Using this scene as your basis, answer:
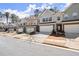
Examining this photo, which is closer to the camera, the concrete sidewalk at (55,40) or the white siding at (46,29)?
the concrete sidewalk at (55,40)

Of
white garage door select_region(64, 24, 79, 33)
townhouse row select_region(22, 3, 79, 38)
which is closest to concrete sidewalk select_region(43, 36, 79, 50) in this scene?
townhouse row select_region(22, 3, 79, 38)

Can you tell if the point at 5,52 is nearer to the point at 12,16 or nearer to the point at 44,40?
the point at 12,16

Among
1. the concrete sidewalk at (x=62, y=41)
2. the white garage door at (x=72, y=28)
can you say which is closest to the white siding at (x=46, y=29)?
the concrete sidewalk at (x=62, y=41)

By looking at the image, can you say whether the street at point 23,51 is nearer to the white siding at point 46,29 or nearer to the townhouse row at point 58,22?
the townhouse row at point 58,22

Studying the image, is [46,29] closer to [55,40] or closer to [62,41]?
[55,40]

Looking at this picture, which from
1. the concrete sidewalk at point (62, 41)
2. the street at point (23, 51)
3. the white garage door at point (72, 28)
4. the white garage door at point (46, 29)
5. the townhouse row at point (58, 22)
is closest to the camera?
the street at point (23, 51)

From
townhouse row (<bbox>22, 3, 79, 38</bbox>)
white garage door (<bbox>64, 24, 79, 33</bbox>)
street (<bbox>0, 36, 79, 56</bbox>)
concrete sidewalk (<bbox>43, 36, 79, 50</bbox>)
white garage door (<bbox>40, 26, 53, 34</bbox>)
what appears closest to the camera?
street (<bbox>0, 36, 79, 56</bbox>)

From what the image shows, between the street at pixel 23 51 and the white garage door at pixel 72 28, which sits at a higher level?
the white garage door at pixel 72 28

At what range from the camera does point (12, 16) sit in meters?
8.05

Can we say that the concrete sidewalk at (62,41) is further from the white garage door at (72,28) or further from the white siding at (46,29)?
the white garage door at (72,28)

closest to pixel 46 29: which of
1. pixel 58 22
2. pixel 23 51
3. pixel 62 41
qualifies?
pixel 62 41

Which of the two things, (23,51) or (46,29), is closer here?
(23,51)

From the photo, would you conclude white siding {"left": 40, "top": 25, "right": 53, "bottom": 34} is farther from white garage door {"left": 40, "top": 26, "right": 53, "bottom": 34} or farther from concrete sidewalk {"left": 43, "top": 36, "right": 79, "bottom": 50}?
concrete sidewalk {"left": 43, "top": 36, "right": 79, "bottom": 50}

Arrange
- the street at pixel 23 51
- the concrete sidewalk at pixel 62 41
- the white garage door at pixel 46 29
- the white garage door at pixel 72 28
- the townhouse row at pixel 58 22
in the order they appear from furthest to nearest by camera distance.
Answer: the white garage door at pixel 72 28, the white garage door at pixel 46 29, the townhouse row at pixel 58 22, the concrete sidewalk at pixel 62 41, the street at pixel 23 51
